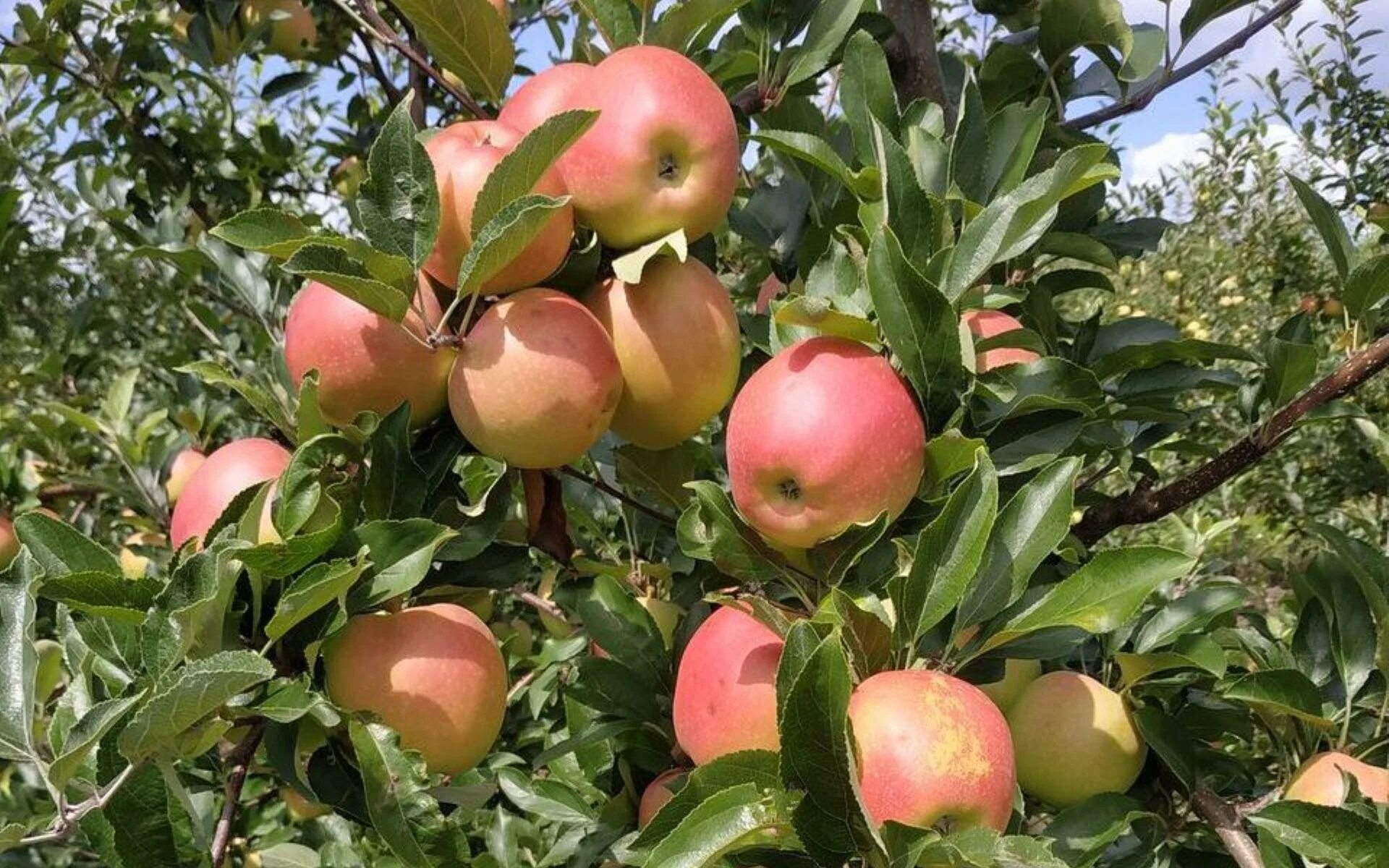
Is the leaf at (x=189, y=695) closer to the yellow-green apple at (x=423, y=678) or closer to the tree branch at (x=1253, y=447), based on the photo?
the yellow-green apple at (x=423, y=678)

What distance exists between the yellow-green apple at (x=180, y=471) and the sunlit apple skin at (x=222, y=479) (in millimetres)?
741

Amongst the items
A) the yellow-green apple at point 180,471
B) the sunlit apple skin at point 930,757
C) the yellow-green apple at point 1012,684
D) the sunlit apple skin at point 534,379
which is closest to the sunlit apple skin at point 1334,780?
the yellow-green apple at point 1012,684

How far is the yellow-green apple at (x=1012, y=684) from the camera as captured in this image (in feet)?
3.75

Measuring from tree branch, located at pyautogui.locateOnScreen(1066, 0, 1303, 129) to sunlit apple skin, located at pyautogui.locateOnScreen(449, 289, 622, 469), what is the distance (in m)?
0.73

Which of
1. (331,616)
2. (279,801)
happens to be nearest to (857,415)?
(331,616)

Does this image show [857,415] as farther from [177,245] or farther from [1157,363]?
[177,245]

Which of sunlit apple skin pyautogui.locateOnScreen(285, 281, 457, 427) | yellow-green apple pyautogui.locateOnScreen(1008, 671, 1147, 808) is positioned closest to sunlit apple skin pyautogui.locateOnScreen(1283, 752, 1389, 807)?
yellow-green apple pyautogui.locateOnScreen(1008, 671, 1147, 808)

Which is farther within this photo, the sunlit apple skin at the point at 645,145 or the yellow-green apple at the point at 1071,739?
the yellow-green apple at the point at 1071,739

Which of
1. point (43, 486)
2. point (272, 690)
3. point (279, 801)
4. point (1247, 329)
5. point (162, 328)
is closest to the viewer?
point (272, 690)

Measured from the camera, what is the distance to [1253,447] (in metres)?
1.19

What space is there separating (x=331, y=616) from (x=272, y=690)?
A: 0.26ft

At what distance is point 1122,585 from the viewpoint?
2.82ft

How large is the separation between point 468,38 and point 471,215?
22 cm

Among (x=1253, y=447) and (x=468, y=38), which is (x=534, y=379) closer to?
(x=468, y=38)
